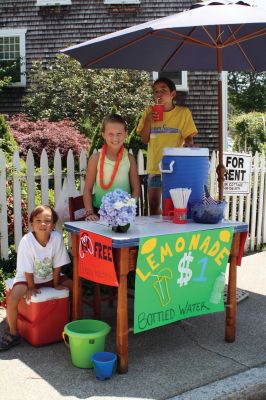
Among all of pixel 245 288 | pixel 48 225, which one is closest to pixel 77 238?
pixel 48 225

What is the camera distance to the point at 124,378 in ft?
11.5

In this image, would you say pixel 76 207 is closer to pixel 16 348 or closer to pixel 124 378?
pixel 16 348

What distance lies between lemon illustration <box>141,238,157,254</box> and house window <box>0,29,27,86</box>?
1160 cm

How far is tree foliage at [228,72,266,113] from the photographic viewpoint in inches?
1661

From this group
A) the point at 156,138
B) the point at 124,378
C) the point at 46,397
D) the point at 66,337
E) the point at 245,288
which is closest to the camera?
the point at 46,397

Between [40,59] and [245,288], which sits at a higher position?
[40,59]

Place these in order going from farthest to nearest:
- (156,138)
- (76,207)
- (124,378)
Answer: (156,138)
(76,207)
(124,378)

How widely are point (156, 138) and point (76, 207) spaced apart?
1025 millimetres

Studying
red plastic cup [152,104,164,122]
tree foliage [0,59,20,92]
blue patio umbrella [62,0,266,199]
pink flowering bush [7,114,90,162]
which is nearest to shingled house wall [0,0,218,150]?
tree foliage [0,59,20,92]

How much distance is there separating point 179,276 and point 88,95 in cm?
977

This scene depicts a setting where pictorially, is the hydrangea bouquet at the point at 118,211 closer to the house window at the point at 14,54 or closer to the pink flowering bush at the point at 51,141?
the pink flowering bush at the point at 51,141

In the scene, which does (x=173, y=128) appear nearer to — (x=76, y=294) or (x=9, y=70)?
(x=76, y=294)

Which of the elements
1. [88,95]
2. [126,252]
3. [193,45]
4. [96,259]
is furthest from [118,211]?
[88,95]

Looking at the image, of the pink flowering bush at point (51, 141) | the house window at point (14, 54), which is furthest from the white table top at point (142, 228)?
the house window at point (14, 54)
